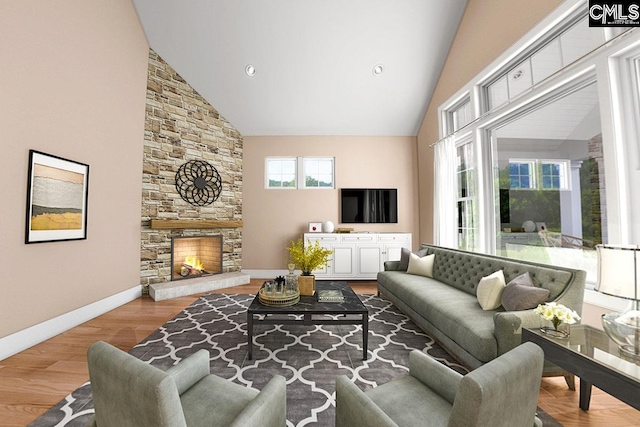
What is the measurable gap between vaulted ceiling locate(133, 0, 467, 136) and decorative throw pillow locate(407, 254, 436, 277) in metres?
3.12

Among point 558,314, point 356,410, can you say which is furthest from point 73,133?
point 558,314

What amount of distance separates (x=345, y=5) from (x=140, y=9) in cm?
325

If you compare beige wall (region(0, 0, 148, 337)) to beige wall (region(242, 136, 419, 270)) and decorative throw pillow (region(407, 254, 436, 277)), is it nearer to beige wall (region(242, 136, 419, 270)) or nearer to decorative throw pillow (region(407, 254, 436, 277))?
beige wall (region(242, 136, 419, 270))

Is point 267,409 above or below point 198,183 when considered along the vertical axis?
below

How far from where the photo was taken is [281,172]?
6086mm

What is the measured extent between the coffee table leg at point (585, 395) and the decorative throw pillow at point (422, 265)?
2127 mm

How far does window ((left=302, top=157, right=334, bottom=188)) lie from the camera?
604cm

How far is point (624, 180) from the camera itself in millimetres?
2184

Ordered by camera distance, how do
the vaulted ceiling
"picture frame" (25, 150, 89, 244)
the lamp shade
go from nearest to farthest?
1. the lamp shade
2. "picture frame" (25, 150, 89, 244)
3. the vaulted ceiling

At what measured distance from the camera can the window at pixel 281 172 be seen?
239 inches

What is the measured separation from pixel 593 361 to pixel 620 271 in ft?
1.67

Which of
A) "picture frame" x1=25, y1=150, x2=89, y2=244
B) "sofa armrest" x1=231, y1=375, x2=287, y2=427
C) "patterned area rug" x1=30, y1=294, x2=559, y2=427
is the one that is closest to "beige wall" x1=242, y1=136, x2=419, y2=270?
"patterned area rug" x1=30, y1=294, x2=559, y2=427

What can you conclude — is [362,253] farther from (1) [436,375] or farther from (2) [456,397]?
(2) [456,397]

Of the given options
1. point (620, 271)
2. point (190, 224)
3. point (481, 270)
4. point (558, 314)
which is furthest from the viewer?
point (190, 224)
